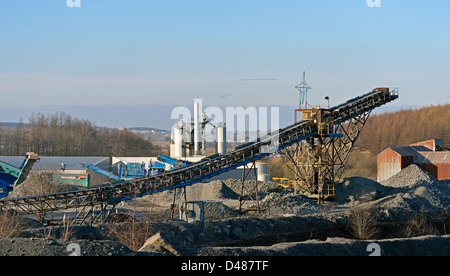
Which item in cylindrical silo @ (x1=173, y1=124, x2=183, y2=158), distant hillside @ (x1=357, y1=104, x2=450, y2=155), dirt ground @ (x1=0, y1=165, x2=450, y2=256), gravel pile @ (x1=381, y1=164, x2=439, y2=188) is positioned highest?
distant hillside @ (x1=357, y1=104, x2=450, y2=155)

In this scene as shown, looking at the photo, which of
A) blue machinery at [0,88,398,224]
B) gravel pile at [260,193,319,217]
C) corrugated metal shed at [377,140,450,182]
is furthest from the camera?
corrugated metal shed at [377,140,450,182]

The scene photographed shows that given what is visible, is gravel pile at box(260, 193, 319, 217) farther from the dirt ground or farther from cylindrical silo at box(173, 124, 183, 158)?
cylindrical silo at box(173, 124, 183, 158)

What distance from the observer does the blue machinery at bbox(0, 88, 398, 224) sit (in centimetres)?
2489

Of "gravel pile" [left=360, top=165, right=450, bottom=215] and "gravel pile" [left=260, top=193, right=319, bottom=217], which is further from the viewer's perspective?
"gravel pile" [left=360, top=165, right=450, bottom=215]

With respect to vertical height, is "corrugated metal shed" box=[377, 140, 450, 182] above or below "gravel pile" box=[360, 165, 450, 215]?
above

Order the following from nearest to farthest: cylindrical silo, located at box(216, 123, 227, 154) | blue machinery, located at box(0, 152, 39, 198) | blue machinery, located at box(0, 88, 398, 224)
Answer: blue machinery, located at box(0, 88, 398, 224)
blue machinery, located at box(0, 152, 39, 198)
cylindrical silo, located at box(216, 123, 227, 154)

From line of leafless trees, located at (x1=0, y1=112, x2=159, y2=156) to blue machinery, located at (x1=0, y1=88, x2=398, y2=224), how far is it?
174ft

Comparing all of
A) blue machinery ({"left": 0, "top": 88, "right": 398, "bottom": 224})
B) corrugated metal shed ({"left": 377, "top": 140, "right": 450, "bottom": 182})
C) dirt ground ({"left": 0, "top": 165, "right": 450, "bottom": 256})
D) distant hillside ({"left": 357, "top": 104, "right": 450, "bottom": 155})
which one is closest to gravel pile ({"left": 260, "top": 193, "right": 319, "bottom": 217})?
dirt ground ({"left": 0, "top": 165, "right": 450, "bottom": 256})

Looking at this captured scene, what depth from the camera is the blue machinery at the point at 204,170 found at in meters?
24.9

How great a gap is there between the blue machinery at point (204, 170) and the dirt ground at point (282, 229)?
4.31 feet

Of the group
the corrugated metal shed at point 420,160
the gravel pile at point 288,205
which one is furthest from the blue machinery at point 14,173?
the corrugated metal shed at point 420,160

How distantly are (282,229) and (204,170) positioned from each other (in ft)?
21.5

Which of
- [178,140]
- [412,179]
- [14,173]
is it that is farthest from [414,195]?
[14,173]
